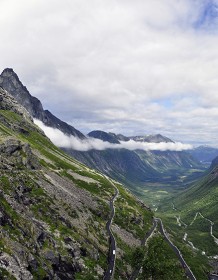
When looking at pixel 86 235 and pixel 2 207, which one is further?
pixel 86 235

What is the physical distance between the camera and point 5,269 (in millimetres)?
96312

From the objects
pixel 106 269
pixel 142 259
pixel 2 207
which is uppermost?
pixel 2 207

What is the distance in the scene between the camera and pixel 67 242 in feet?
470

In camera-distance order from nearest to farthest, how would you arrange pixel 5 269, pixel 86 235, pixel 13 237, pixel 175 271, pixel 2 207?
1. pixel 5 269
2. pixel 13 237
3. pixel 2 207
4. pixel 175 271
5. pixel 86 235

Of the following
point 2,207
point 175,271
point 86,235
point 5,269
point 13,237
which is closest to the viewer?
point 5,269

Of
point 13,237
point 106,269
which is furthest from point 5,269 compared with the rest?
point 106,269

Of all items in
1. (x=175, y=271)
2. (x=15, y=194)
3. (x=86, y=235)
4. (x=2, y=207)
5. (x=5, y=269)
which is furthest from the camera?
(x=86, y=235)

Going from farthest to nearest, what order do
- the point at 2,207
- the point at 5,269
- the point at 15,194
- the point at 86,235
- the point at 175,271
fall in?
the point at 86,235, the point at 15,194, the point at 175,271, the point at 2,207, the point at 5,269

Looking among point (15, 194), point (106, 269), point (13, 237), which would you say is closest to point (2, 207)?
point (13, 237)

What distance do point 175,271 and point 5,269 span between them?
7424 cm

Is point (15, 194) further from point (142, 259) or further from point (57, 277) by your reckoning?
point (142, 259)

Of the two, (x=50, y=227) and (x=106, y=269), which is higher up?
(x=50, y=227)

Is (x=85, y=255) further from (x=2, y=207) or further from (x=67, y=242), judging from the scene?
(x=2, y=207)

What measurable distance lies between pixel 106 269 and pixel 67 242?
20.4 m
